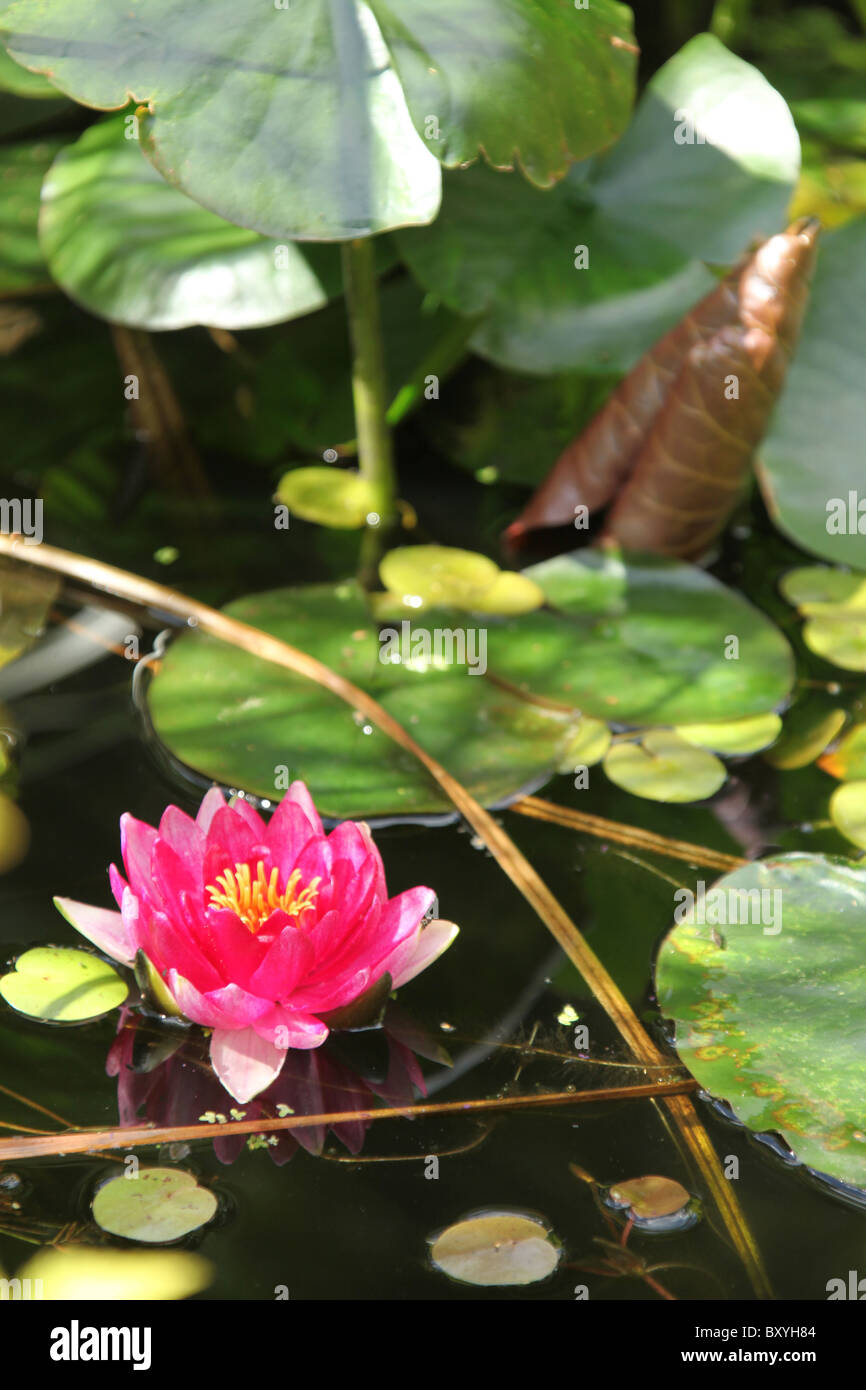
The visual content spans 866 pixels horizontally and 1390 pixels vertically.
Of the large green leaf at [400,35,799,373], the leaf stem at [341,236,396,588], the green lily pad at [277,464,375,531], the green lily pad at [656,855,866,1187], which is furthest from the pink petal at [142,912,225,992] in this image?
the large green leaf at [400,35,799,373]

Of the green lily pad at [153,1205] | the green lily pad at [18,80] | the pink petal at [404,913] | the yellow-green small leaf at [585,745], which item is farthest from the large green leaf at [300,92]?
the green lily pad at [153,1205]

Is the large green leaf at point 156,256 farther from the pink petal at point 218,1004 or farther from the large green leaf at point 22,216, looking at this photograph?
the pink petal at point 218,1004

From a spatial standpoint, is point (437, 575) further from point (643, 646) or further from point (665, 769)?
point (665, 769)

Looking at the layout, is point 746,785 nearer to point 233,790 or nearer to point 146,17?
point 233,790

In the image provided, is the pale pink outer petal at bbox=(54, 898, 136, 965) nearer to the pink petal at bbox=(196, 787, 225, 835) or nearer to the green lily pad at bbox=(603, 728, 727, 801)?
the pink petal at bbox=(196, 787, 225, 835)

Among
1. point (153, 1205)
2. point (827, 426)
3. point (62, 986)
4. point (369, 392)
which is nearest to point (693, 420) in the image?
point (827, 426)
